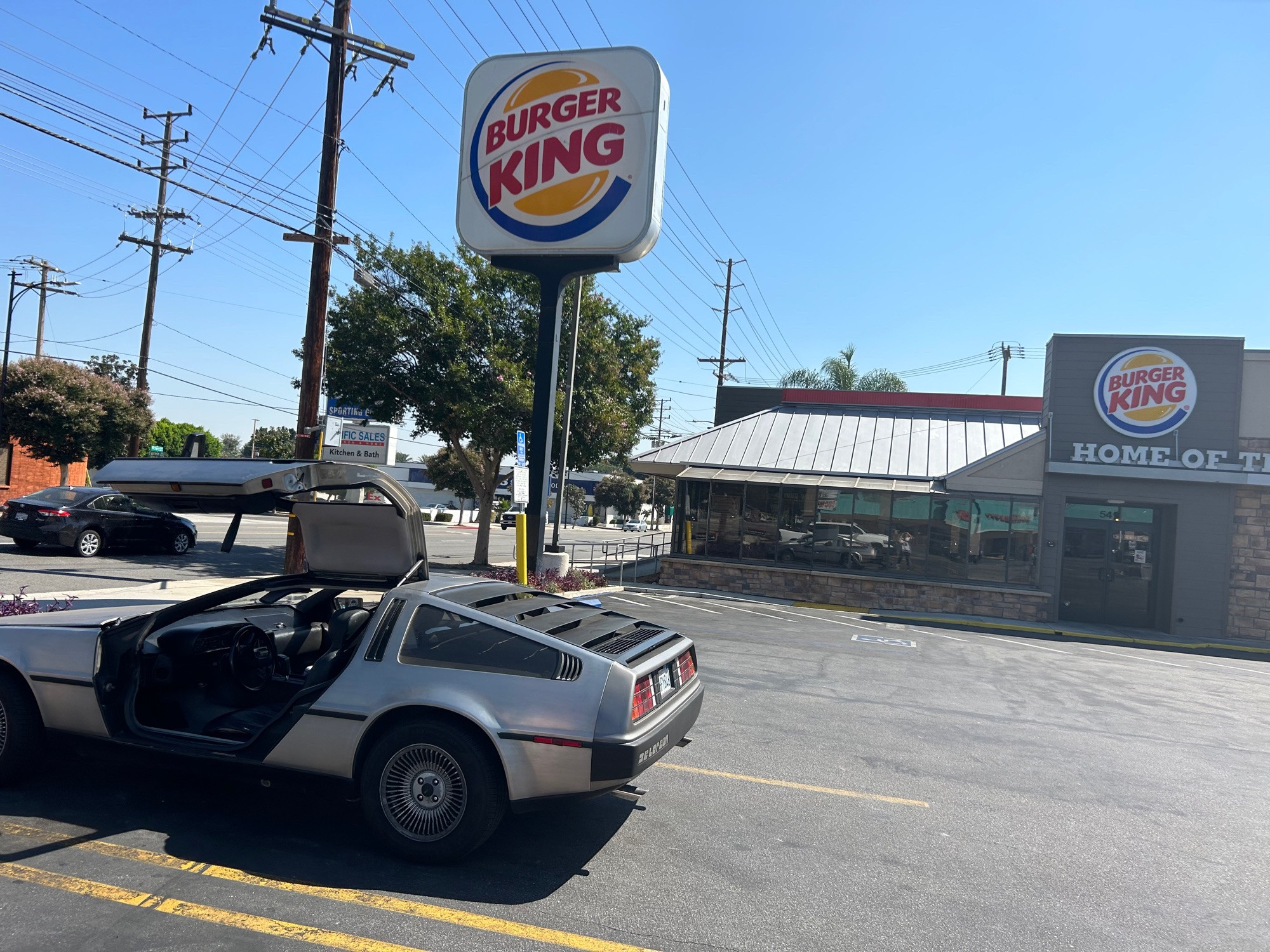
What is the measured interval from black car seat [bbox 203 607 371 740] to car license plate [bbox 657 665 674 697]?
1.60 meters

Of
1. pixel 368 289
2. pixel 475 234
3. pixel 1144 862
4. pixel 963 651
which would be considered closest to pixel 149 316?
pixel 368 289

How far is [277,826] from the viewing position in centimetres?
Result: 461

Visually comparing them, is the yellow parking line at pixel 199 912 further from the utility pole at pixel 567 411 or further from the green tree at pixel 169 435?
the green tree at pixel 169 435

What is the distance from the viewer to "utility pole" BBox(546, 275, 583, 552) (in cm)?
1909

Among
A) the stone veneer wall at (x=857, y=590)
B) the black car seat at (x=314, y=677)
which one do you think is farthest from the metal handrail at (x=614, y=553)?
the black car seat at (x=314, y=677)

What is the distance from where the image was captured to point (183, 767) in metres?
4.53

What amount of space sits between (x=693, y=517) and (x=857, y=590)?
4419 mm

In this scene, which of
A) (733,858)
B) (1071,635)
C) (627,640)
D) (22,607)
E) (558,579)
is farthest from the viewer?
(1071,635)

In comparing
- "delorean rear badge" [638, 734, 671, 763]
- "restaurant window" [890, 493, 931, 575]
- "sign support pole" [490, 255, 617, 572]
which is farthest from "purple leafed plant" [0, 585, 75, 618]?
"restaurant window" [890, 493, 931, 575]

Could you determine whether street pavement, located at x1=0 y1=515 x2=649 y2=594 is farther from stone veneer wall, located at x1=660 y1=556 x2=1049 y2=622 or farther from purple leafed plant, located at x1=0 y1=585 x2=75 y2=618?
stone veneer wall, located at x1=660 y1=556 x2=1049 y2=622

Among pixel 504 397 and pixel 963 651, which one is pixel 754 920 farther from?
pixel 504 397

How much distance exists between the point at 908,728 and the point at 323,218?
12135 millimetres

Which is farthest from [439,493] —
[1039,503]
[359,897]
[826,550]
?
[359,897]

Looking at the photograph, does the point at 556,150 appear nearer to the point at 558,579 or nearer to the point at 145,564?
the point at 558,579
